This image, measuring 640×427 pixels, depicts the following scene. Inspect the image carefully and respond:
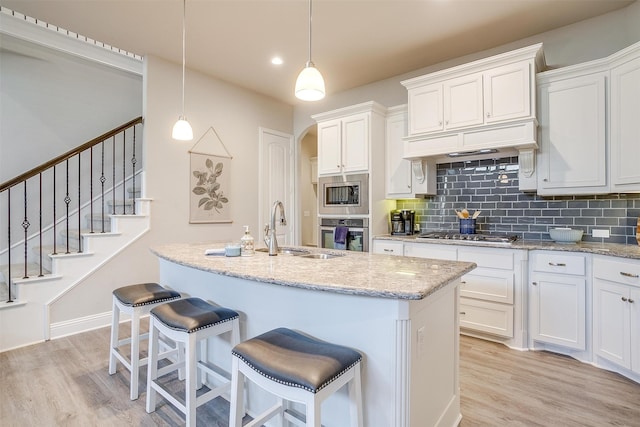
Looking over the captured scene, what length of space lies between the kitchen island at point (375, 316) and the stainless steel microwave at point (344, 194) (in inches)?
75.4

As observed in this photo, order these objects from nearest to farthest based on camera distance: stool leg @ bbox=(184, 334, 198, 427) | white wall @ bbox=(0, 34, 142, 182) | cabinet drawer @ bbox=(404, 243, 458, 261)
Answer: stool leg @ bbox=(184, 334, 198, 427), cabinet drawer @ bbox=(404, 243, 458, 261), white wall @ bbox=(0, 34, 142, 182)

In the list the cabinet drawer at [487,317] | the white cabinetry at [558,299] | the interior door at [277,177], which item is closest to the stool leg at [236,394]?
the cabinet drawer at [487,317]

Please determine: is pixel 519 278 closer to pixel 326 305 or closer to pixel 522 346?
pixel 522 346

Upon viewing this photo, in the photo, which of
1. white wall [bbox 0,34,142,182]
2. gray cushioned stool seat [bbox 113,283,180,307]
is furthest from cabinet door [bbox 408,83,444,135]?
white wall [bbox 0,34,142,182]

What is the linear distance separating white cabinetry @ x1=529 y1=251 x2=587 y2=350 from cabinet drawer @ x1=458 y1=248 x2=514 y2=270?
19 centimetres

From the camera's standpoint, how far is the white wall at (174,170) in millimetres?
3387

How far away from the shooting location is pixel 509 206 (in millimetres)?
3387

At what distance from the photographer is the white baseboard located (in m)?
3.05

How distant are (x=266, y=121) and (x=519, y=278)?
394 centimetres

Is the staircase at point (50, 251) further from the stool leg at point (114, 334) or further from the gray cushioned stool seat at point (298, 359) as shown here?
the gray cushioned stool seat at point (298, 359)

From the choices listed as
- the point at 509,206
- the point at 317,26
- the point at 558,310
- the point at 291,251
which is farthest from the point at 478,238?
the point at 317,26

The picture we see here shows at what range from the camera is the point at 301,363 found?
1.25 meters

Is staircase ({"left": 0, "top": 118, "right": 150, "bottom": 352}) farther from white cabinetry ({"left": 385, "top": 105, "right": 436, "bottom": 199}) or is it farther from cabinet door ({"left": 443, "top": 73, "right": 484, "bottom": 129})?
cabinet door ({"left": 443, "top": 73, "right": 484, "bottom": 129})

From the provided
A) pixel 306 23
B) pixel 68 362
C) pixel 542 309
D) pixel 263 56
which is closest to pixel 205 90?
pixel 263 56
